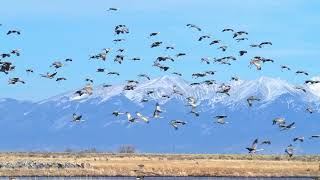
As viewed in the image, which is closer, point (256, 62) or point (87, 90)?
point (256, 62)

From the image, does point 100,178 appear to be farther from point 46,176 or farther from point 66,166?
point 66,166

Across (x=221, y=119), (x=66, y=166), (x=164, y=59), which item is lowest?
(x=66, y=166)

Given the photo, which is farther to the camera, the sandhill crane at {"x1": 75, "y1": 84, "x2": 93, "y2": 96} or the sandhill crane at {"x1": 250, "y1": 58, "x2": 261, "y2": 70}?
the sandhill crane at {"x1": 75, "y1": 84, "x2": 93, "y2": 96}

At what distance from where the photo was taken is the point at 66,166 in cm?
12150

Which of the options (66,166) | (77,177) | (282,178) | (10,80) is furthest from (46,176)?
(10,80)

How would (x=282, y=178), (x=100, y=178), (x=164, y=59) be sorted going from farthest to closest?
(x=282, y=178)
(x=100, y=178)
(x=164, y=59)

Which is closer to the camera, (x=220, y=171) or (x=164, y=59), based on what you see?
(x=164, y=59)

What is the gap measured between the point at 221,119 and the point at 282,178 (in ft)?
169

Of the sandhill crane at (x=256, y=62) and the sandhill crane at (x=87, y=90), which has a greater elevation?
the sandhill crane at (x=256, y=62)

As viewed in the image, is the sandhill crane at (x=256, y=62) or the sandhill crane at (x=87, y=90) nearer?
the sandhill crane at (x=256, y=62)

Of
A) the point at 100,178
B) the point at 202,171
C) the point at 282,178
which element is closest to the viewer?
the point at 100,178

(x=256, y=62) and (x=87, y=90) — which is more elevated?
(x=256, y=62)

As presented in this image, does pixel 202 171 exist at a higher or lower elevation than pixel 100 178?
lower

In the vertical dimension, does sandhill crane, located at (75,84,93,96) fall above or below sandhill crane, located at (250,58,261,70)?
below
